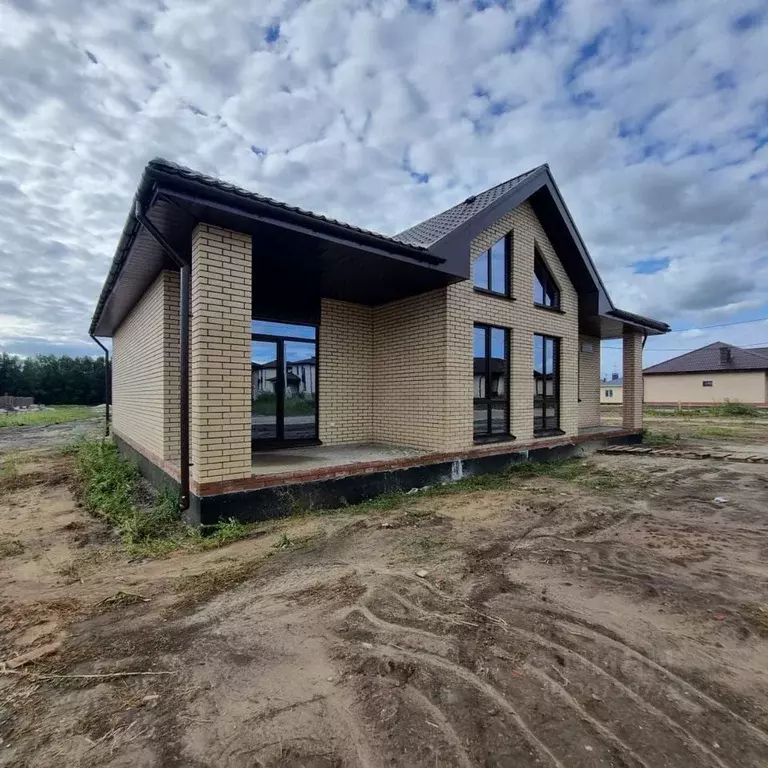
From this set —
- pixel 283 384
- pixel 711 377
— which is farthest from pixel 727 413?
pixel 283 384

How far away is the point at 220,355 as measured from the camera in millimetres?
4746

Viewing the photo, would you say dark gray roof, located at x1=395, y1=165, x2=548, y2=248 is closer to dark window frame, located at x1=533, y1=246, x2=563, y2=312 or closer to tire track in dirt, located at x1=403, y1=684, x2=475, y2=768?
dark window frame, located at x1=533, y1=246, x2=563, y2=312

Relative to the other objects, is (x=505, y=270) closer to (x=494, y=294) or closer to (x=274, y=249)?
(x=494, y=294)

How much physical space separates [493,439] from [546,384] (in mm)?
2493

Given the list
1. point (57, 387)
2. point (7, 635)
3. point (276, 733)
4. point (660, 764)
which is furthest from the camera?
point (57, 387)

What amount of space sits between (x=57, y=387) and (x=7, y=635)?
204ft

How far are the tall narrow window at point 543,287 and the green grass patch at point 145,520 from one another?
25.6 ft

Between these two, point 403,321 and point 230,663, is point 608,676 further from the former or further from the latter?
point 403,321

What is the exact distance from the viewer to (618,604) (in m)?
2.99

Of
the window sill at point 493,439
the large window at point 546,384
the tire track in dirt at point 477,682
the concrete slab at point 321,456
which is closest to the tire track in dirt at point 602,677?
the tire track in dirt at point 477,682

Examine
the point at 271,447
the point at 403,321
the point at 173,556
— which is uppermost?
the point at 403,321

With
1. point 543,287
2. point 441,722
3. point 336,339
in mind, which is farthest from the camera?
point 543,287

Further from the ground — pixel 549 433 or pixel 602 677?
pixel 549 433

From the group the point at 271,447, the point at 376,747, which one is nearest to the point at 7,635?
the point at 376,747
